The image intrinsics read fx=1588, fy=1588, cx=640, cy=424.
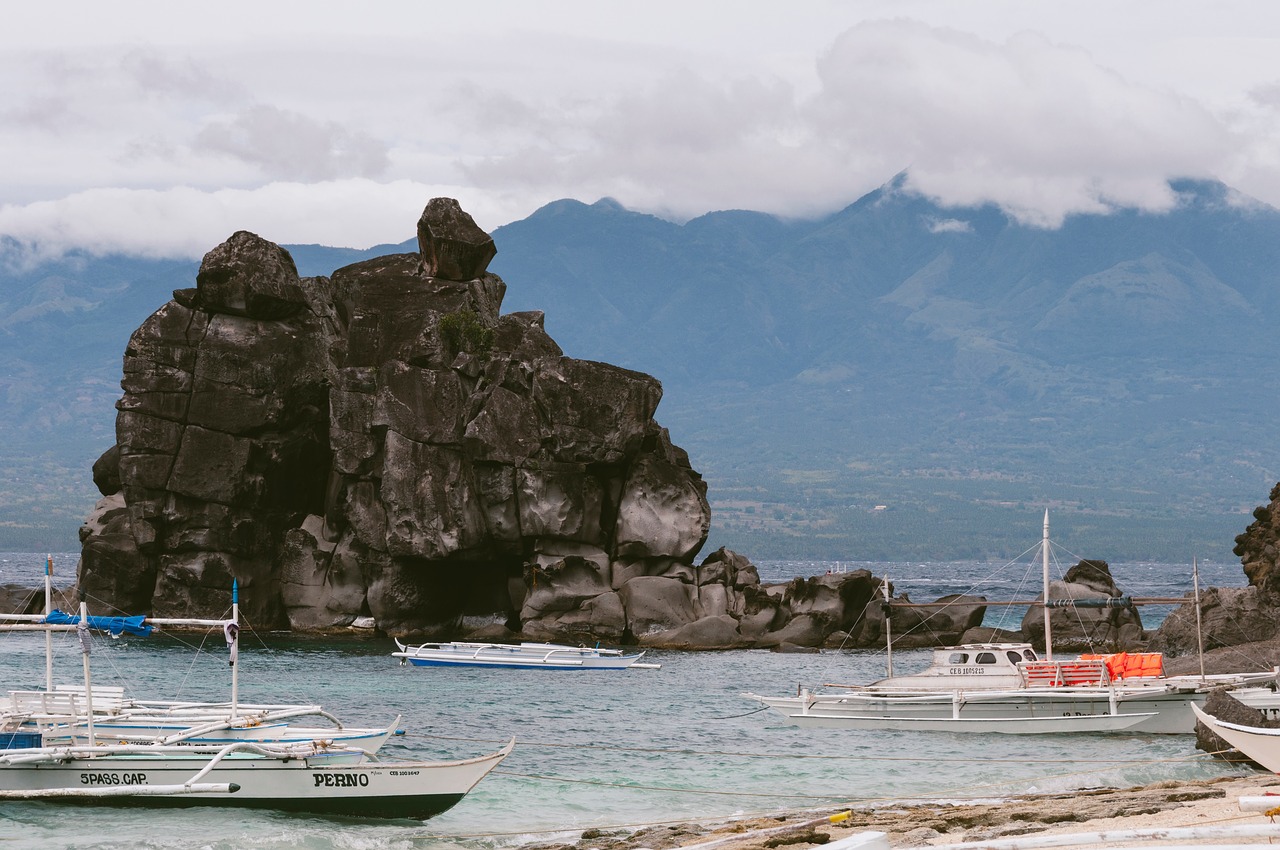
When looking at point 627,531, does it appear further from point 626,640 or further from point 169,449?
point 169,449

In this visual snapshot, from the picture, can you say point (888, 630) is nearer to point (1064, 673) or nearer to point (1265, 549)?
point (1064, 673)

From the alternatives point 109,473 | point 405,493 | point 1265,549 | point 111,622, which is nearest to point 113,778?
point 111,622

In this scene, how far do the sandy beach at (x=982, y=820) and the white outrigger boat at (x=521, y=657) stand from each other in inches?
1593

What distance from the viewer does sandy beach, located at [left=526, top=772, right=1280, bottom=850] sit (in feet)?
100

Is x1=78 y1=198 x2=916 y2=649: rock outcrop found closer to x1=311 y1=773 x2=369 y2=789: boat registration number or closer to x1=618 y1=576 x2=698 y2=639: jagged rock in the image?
x1=618 y1=576 x2=698 y2=639: jagged rock

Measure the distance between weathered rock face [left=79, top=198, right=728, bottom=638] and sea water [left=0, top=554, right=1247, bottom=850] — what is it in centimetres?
851

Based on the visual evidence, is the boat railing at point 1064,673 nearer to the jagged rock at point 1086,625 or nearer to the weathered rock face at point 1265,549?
the weathered rock face at point 1265,549

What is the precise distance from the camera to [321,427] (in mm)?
99562

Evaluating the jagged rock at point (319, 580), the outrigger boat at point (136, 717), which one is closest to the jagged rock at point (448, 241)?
the jagged rock at point (319, 580)

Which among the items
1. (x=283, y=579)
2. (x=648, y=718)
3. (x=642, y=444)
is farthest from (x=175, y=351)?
(x=648, y=718)

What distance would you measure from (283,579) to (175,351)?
15290mm

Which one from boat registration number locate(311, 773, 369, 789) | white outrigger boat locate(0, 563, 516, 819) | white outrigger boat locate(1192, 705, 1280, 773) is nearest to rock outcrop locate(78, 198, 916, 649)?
white outrigger boat locate(0, 563, 516, 819)

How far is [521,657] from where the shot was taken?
81.3m

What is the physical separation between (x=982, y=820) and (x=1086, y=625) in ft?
193
